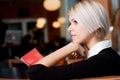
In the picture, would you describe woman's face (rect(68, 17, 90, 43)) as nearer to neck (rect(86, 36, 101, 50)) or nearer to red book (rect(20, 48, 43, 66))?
neck (rect(86, 36, 101, 50))

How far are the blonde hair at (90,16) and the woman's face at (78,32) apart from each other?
0.02 meters

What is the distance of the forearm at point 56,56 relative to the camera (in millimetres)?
1432

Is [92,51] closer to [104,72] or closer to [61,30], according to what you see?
[104,72]

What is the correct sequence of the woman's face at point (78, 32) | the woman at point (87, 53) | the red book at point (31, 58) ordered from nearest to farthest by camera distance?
the woman at point (87, 53)
the woman's face at point (78, 32)
the red book at point (31, 58)

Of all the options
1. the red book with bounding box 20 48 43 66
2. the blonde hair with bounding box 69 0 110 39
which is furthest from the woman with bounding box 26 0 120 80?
the red book with bounding box 20 48 43 66

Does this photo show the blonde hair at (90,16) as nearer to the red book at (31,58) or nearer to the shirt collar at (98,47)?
the shirt collar at (98,47)

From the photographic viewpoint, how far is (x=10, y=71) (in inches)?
74.4

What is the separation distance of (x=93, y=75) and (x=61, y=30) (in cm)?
1056

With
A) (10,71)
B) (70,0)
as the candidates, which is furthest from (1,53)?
(10,71)

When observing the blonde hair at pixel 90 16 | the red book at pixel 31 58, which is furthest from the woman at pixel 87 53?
the red book at pixel 31 58

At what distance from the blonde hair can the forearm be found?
4.6 inches

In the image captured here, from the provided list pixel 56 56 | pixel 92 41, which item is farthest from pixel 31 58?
pixel 92 41

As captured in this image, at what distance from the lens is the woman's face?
1.44 m

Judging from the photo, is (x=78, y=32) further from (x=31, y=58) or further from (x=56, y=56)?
(x=31, y=58)
